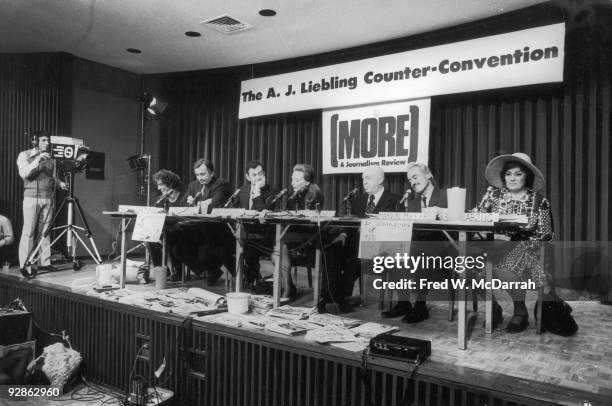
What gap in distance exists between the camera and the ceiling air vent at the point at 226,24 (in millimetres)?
4707

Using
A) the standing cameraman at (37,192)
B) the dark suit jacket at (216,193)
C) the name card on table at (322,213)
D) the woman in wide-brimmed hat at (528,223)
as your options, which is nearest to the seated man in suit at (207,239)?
the dark suit jacket at (216,193)

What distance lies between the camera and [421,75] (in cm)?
466

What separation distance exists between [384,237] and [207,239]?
83.2 inches

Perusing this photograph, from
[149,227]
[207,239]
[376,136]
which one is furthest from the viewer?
[376,136]

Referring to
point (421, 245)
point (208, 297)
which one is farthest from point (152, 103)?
point (421, 245)

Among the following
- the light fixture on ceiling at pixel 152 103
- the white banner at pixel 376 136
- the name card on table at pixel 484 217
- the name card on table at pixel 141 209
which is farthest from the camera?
the light fixture on ceiling at pixel 152 103

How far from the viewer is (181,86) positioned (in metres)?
7.20

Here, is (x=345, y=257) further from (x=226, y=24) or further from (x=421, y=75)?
(x=226, y=24)

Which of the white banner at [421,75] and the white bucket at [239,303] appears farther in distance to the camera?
the white banner at [421,75]

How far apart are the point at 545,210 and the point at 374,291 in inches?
62.1

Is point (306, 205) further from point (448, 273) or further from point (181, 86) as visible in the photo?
point (181, 86)

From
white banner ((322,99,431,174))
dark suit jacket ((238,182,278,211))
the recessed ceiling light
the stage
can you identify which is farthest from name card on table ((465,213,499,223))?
the recessed ceiling light

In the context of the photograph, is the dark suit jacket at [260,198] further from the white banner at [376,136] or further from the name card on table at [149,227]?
the white banner at [376,136]

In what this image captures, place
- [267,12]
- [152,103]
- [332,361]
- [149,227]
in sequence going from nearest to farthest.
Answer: [332,361]
[149,227]
[267,12]
[152,103]
